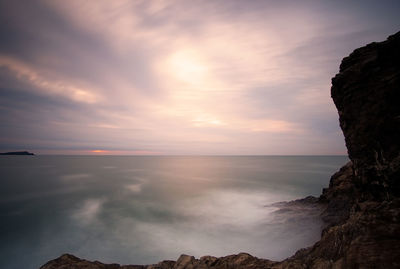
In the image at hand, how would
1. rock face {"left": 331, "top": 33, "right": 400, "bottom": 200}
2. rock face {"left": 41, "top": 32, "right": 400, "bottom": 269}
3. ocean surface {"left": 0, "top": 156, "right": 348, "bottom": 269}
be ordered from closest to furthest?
1. rock face {"left": 41, "top": 32, "right": 400, "bottom": 269}
2. rock face {"left": 331, "top": 33, "right": 400, "bottom": 200}
3. ocean surface {"left": 0, "top": 156, "right": 348, "bottom": 269}

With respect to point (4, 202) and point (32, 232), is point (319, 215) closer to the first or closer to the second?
point (32, 232)

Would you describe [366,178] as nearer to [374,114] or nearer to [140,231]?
[374,114]

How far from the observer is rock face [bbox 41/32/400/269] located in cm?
539

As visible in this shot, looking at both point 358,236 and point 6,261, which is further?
point 6,261

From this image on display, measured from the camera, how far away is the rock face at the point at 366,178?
17.7 feet

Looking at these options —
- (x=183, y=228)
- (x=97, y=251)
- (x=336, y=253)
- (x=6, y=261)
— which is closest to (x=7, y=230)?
(x=6, y=261)

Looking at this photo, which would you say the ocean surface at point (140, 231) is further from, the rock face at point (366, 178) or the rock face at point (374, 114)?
the rock face at point (374, 114)

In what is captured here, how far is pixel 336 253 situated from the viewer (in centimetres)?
597

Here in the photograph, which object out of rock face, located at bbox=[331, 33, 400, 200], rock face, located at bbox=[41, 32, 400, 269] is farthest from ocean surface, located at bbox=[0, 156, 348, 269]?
rock face, located at bbox=[331, 33, 400, 200]

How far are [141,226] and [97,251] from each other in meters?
4.87

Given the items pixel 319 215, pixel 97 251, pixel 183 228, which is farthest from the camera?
pixel 183 228

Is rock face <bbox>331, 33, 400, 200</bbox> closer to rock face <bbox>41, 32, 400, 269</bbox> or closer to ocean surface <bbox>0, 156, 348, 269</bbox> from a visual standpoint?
rock face <bbox>41, 32, 400, 269</bbox>

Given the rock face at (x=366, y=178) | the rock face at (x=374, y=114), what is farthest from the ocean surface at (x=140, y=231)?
the rock face at (x=374, y=114)

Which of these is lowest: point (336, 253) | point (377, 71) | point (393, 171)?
point (336, 253)
